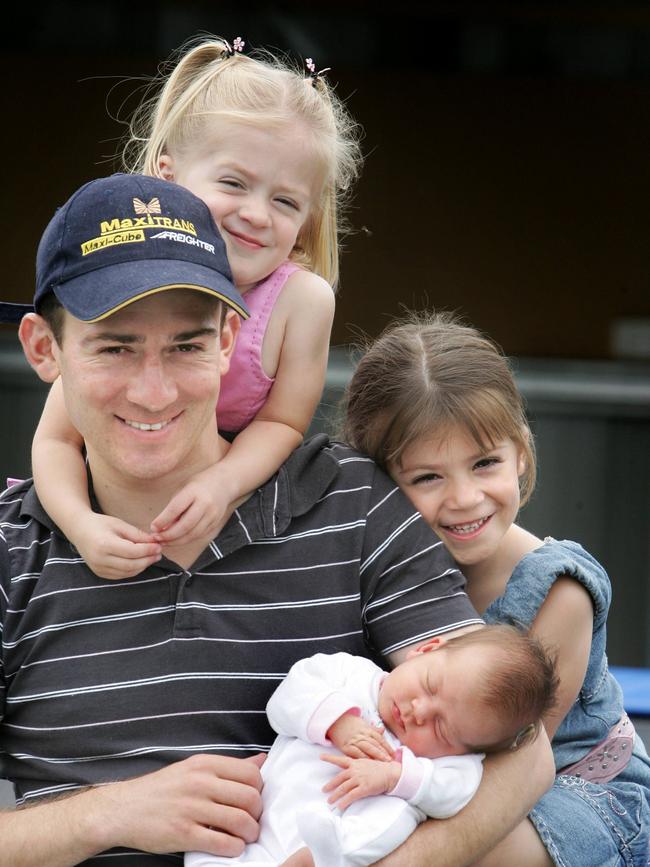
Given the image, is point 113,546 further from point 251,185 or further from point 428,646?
point 251,185

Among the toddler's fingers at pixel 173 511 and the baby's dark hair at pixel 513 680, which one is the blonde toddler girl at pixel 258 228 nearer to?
the toddler's fingers at pixel 173 511

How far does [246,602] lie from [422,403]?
479mm

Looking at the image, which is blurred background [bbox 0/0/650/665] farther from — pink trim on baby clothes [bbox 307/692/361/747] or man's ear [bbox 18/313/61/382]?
pink trim on baby clothes [bbox 307/692/361/747]

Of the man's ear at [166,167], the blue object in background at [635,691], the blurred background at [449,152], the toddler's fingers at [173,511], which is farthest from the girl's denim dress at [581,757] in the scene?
the blurred background at [449,152]

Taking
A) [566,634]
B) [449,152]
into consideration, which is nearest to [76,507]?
[566,634]

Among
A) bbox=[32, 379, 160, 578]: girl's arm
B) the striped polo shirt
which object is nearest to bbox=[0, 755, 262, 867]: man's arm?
the striped polo shirt

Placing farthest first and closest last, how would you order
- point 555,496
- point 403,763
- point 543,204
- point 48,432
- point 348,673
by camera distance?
point 543,204
point 555,496
point 48,432
point 348,673
point 403,763

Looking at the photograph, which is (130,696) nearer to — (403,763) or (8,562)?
(8,562)

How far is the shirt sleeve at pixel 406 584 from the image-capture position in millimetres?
2104

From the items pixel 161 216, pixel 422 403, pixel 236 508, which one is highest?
pixel 161 216

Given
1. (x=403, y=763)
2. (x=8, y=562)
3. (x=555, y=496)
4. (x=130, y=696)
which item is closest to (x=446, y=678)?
(x=403, y=763)

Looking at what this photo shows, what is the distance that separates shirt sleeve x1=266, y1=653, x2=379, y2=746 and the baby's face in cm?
7

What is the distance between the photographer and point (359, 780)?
1.82 metres

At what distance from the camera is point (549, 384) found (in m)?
5.43
